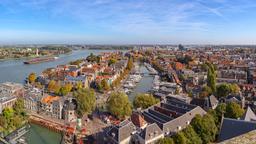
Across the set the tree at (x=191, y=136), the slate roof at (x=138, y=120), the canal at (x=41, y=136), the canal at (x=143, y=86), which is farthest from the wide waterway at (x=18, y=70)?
the tree at (x=191, y=136)

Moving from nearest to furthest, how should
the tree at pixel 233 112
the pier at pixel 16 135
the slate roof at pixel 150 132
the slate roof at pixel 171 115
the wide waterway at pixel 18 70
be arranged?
the slate roof at pixel 150 132
the slate roof at pixel 171 115
the pier at pixel 16 135
the tree at pixel 233 112
the wide waterway at pixel 18 70

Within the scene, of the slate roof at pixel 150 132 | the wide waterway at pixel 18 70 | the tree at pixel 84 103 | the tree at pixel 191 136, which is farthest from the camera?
the wide waterway at pixel 18 70

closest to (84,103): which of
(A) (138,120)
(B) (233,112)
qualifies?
(A) (138,120)

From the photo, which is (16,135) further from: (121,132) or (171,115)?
(171,115)

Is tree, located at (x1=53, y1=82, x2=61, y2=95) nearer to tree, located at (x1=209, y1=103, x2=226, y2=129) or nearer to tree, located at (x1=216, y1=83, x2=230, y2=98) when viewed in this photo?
tree, located at (x1=216, y1=83, x2=230, y2=98)

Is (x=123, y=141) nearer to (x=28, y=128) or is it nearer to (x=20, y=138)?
(x=20, y=138)

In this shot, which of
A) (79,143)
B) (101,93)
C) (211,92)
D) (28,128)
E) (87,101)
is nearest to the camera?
(79,143)

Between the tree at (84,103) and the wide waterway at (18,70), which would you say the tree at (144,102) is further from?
the wide waterway at (18,70)

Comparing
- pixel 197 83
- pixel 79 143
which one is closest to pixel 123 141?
pixel 79 143
